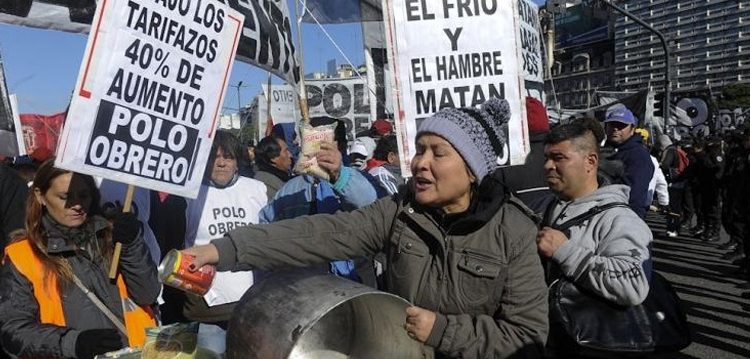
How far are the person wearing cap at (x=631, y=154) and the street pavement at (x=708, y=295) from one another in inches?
43.7

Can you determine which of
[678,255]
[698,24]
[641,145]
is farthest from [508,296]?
[698,24]

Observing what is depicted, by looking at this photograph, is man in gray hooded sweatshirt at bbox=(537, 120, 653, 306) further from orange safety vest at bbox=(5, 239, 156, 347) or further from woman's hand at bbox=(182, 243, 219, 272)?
orange safety vest at bbox=(5, 239, 156, 347)

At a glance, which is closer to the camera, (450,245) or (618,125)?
(450,245)

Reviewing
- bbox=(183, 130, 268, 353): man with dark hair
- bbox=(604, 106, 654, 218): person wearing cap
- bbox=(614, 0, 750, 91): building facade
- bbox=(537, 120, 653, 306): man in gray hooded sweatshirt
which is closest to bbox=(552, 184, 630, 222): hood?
bbox=(537, 120, 653, 306): man in gray hooded sweatshirt

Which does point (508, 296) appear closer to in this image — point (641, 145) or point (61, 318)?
point (61, 318)

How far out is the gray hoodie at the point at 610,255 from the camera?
2289mm

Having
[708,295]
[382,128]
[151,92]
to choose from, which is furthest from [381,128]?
[151,92]

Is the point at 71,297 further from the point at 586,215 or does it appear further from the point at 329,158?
the point at 586,215

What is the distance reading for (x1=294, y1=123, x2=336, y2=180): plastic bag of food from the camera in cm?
295

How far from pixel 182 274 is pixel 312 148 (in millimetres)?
1273

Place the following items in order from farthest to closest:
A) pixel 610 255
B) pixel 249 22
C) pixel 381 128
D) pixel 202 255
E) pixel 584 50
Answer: pixel 584 50 → pixel 381 128 → pixel 249 22 → pixel 610 255 → pixel 202 255

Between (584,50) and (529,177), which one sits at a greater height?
(584,50)

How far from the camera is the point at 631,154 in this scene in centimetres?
435

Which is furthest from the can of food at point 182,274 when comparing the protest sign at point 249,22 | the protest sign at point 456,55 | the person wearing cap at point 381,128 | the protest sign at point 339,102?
the protest sign at point 339,102
